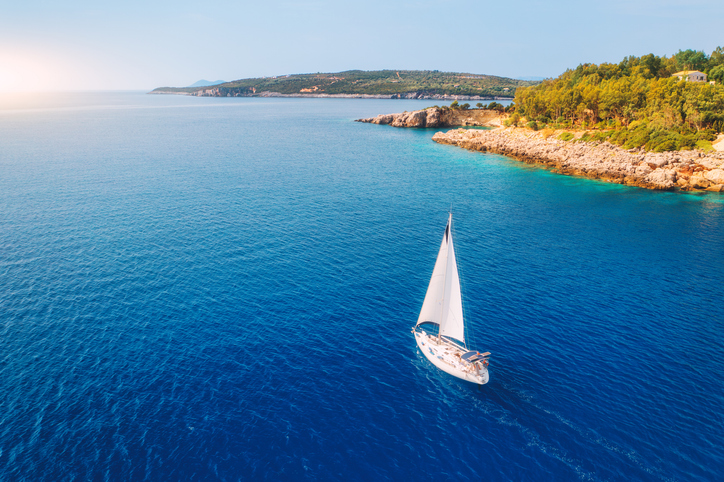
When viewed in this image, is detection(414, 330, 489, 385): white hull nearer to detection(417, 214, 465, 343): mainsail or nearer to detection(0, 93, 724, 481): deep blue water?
detection(0, 93, 724, 481): deep blue water

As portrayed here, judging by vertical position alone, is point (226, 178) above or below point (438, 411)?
above

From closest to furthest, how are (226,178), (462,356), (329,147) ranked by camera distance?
(462,356) → (226,178) → (329,147)

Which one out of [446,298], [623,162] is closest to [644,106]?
[623,162]

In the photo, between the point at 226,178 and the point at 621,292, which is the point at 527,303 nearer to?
the point at 621,292

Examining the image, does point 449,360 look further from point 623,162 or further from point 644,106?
point 644,106

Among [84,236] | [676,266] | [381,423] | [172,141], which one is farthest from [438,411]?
[172,141]

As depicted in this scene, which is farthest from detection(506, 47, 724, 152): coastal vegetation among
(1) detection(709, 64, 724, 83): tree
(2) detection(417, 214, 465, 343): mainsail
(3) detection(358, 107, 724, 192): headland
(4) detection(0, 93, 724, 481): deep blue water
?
(2) detection(417, 214, 465, 343): mainsail

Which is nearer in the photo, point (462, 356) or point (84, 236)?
point (462, 356)
